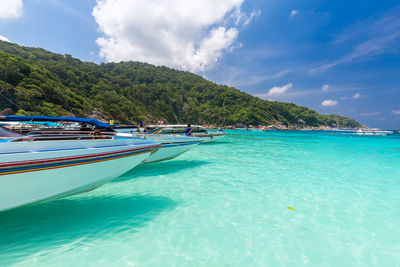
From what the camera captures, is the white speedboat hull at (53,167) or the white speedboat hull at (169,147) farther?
the white speedboat hull at (169,147)

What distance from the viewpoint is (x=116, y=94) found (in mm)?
71125

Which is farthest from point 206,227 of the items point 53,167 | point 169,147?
point 169,147

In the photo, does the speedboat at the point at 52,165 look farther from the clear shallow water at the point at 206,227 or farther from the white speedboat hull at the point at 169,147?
the white speedboat hull at the point at 169,147

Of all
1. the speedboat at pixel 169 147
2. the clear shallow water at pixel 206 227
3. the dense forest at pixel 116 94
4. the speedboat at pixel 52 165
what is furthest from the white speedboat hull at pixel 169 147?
Answer: the speedboat at pixel 52 165

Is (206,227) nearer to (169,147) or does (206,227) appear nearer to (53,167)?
(53,167)

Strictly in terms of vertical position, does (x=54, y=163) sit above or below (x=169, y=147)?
above

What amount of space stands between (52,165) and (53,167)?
0.16 ft

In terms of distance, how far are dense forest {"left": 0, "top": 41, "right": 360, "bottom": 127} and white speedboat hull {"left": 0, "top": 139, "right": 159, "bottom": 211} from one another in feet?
10.2

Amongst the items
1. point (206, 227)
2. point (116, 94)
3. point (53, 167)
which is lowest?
point (206, 227)

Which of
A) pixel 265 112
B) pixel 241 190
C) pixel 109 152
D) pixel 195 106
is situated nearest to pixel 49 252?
pixel 109 152

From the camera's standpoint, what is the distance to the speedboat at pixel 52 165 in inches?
115

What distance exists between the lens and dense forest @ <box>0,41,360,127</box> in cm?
3800

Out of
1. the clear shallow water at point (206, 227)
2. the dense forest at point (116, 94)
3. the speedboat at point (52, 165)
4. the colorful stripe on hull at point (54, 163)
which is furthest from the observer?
the dense forest at point (116, 94)

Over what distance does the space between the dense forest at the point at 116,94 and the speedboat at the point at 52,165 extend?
2919 millimetres
